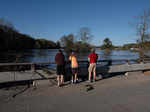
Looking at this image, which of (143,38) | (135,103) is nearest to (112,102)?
(135,103)

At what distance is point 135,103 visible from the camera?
3854 mm

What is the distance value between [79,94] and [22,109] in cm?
204

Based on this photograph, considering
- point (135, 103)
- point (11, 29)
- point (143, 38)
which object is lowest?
point (135, 103)

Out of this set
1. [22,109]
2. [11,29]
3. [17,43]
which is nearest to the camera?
[22,109]

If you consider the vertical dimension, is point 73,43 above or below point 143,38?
above

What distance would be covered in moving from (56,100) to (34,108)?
30.6 inches

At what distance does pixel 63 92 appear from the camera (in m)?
4.71

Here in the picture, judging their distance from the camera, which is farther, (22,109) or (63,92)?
(63,92)

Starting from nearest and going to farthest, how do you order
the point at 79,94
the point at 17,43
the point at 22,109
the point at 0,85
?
the point at 22,109 < the point at 79,94 < the point at 0,85 < the point at 17,43

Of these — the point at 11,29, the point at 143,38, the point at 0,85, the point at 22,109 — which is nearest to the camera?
the point at 22,109

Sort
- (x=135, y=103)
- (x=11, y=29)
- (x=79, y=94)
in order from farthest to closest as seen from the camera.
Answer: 1. (x=11, y=29)
2. (x=79, y=94)
3. (x=135, y=103)

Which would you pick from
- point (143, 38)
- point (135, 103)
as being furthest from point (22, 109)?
point (143, 38)

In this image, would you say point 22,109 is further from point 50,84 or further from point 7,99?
point 50,84

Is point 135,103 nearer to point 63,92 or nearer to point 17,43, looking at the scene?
point 63,92
